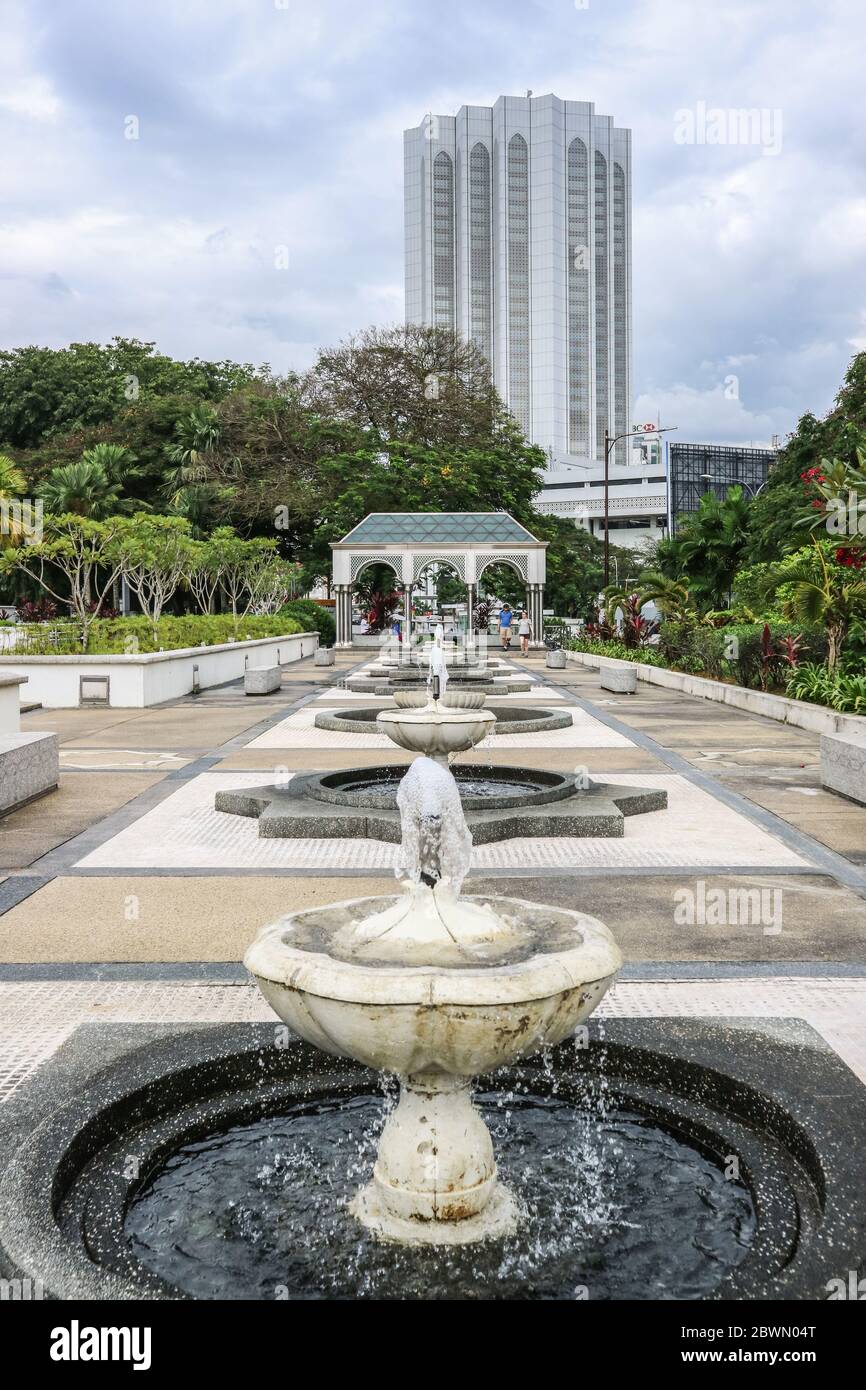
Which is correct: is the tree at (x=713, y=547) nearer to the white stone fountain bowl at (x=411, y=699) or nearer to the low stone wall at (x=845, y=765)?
the white stone fountain bowl at (x=411, y=699)

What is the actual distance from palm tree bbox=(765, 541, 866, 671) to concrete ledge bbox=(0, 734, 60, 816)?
1074 centimetres

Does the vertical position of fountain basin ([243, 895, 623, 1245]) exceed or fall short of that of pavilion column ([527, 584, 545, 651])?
it falls short

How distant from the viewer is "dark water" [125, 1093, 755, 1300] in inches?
117

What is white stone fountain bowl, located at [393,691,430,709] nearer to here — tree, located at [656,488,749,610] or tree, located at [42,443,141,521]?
tree, located at [656,488,749,610]

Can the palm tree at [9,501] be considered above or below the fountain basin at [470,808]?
above

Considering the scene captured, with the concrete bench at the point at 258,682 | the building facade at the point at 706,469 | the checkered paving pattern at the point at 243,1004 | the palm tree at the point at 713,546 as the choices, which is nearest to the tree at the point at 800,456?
the palm tree at the point at 713,546

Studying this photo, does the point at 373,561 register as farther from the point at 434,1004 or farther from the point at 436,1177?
the point at 434,1004

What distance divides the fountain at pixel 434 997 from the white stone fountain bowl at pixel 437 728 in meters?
5.60

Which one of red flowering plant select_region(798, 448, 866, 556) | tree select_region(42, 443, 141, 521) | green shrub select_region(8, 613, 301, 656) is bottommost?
green shrub select_region(8, 613, 301, 656)

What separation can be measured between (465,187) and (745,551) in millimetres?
109749

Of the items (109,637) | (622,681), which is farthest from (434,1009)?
(622,681)

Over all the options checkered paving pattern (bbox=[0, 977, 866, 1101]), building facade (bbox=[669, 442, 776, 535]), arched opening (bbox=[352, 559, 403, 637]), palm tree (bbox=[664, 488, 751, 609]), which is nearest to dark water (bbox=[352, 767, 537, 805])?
checkered paving pattern (bbox=[0, 977, 866, 1101])

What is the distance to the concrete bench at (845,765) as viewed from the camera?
9.89 m

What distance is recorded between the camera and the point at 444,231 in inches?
5241
